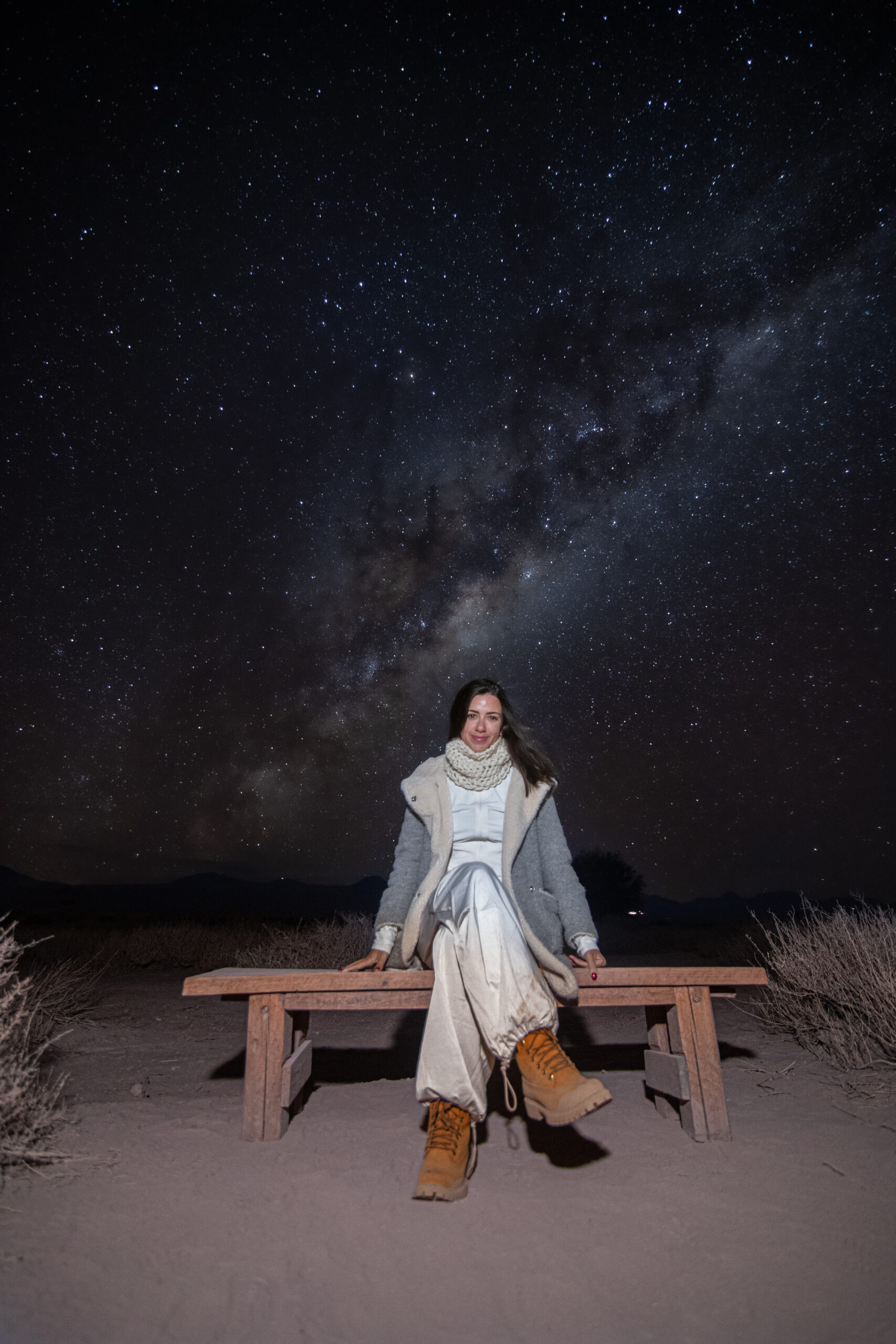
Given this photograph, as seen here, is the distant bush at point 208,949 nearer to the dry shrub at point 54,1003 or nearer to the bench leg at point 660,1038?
the dry shrub at point 54,1003

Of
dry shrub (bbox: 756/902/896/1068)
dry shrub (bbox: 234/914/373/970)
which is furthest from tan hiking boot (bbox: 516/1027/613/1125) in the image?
dry shrub (bbox: 234/914/373/970)

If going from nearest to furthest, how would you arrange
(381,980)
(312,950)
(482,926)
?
(482,926) < (381,980) < (312,950)

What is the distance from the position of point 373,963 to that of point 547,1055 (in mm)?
992

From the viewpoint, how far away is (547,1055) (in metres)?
2.52

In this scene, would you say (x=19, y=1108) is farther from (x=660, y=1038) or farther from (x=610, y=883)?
(x=610, y=883)

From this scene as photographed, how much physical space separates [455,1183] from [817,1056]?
307 cm

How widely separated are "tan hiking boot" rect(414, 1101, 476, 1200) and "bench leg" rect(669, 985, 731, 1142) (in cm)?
111

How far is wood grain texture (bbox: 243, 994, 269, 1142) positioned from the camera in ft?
10.2

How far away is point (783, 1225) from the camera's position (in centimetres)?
240

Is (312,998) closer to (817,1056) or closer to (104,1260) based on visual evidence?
(104,1260)

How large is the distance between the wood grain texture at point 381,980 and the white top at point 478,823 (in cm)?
38

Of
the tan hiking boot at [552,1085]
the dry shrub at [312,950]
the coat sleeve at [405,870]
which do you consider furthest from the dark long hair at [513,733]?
the dry shrub at [312,950]

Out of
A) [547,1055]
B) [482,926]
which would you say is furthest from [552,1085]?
[482,926]

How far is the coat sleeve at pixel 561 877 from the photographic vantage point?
3.33m
